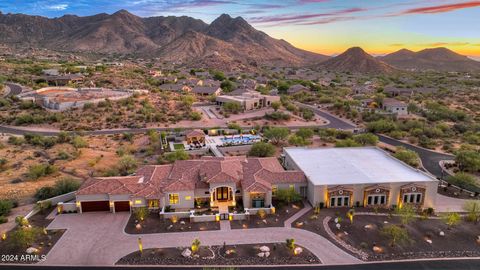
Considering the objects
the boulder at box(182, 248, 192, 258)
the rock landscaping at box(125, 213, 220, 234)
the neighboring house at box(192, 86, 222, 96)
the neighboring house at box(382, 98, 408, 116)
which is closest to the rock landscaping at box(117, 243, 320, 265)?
the boulder at box(182, 248, 192, 258)

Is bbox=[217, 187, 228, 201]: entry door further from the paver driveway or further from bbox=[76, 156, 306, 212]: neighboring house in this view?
the paver driveway

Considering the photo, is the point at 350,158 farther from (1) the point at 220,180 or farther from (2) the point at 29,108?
(2) the point at 29,108

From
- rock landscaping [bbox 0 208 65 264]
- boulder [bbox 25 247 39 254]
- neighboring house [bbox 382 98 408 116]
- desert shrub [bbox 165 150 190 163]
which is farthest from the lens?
neighboring house [bbox 382 98 408 116]

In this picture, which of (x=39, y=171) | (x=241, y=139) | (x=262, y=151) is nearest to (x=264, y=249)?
(x=262, y=151)

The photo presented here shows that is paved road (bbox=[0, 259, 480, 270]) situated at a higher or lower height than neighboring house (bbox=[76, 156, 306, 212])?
lower

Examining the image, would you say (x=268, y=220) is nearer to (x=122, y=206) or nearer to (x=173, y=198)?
(x=173, y=198)

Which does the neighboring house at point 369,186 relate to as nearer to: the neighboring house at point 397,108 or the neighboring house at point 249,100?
the neighboring house at point 397,108

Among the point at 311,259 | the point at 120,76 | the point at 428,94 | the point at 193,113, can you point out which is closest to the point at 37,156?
the point at 193,113
